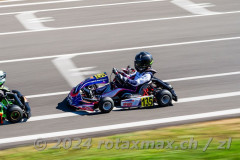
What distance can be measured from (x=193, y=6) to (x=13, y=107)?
13071mm

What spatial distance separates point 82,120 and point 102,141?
5.70 feet

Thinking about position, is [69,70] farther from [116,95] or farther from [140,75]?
[140,75]

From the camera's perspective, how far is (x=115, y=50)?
18625 mm

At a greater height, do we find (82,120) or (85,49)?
(85,49)

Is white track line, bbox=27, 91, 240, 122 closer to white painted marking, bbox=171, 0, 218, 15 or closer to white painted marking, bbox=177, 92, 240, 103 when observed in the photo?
white painted marking, bbox=177, 92, 240, 103

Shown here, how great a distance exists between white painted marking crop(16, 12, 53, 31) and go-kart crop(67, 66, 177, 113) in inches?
315

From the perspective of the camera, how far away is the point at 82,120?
42.9ft

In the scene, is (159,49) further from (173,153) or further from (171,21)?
(173,153)

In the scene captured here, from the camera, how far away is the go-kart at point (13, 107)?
12.6 meters

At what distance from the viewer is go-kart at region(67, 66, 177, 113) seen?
13406 millimetres

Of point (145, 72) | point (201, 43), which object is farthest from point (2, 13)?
point (145, 72)

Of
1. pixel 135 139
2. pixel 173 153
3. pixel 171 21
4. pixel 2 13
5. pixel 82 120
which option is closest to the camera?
pixel 173 153

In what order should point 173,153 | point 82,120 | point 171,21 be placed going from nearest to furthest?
point 173,153 < point 82,120 < point 171,21

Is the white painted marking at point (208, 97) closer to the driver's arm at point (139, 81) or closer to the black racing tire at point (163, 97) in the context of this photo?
the black racing tire at point (163, 97)
